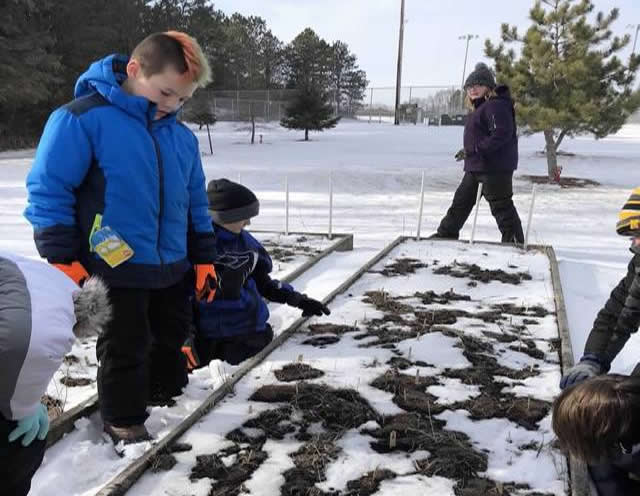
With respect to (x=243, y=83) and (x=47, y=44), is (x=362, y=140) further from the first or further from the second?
(x=243, y=83)

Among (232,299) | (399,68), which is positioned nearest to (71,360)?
(232,299)

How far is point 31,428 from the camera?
158cm

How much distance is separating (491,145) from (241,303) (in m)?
3.45

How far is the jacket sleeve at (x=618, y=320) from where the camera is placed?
2.52 meters

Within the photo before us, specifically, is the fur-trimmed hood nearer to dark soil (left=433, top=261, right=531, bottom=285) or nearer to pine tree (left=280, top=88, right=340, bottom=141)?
dark soil (left=433, top=261, right=531, bottom=285)

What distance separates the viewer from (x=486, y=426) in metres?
2.57

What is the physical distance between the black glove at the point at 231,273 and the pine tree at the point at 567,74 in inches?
484

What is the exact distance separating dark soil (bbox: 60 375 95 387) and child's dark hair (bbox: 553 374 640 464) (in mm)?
2321

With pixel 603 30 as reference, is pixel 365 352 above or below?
below

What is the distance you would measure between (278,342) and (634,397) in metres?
2.15

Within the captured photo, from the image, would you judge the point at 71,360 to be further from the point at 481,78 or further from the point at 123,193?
the point at 481,78

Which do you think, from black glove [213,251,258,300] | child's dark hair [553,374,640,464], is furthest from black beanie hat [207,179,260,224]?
child's dark hair [553,374,640,464]

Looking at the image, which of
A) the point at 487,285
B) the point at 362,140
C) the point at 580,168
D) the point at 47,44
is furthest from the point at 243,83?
the point at 487,285

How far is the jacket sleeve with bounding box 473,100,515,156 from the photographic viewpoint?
5730mm
